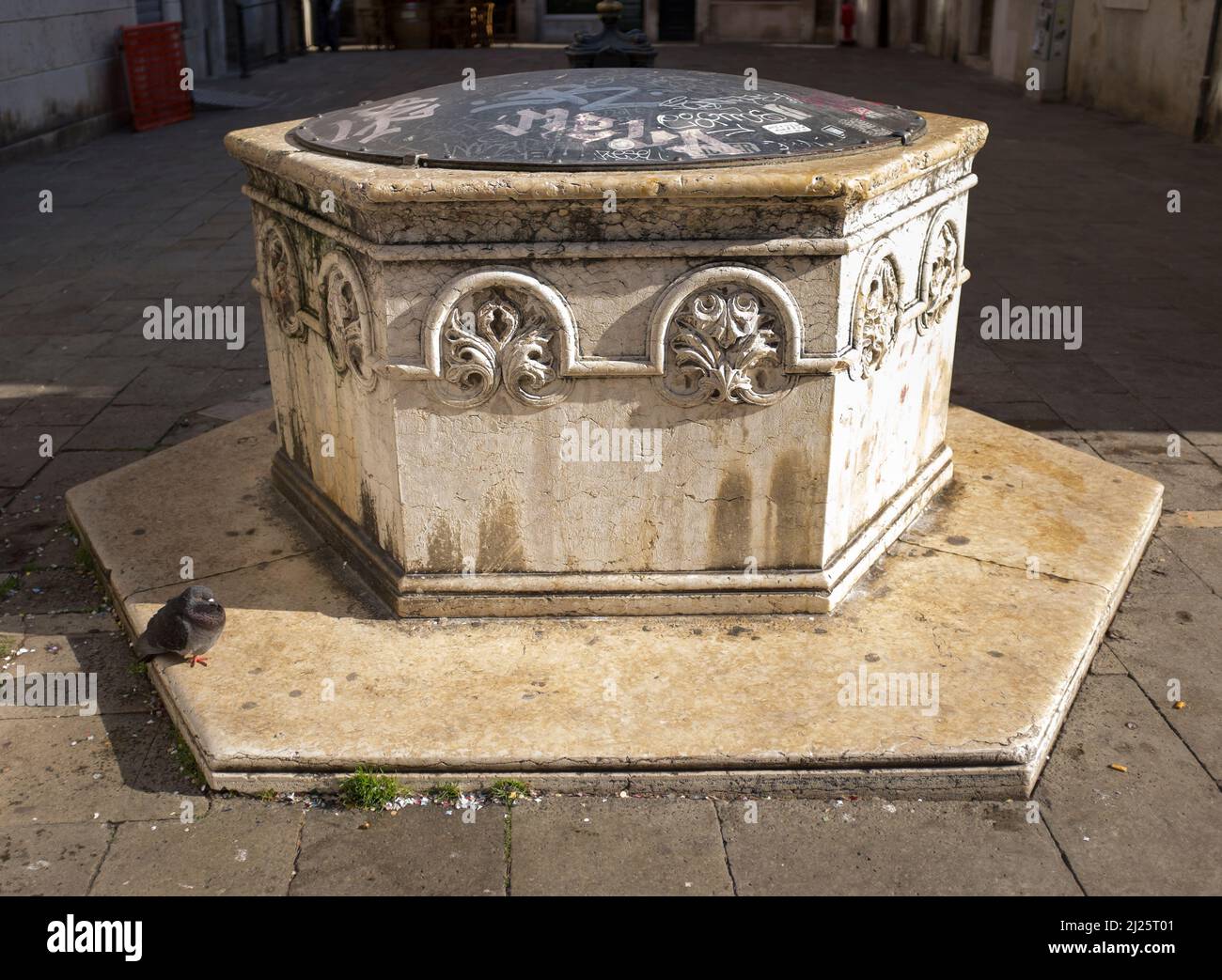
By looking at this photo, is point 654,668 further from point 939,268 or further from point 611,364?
point 939,268

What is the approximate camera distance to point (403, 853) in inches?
103

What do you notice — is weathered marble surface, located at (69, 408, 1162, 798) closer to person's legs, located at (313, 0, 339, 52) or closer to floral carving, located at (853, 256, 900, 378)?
floral carving, located at (853, 256, 900, 378)

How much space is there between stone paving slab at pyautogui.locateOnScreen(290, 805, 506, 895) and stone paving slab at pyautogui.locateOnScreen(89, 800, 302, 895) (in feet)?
0.18

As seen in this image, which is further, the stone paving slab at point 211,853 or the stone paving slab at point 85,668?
the stone paving slab at point 85,668

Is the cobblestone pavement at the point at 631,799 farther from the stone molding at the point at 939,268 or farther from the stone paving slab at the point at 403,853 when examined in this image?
the stone molding at the point at 939,268

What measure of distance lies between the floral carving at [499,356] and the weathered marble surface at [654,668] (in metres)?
0.67

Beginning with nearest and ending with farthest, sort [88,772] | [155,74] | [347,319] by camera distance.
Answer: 1. [88,772]
2. [347,319]
3. [155,74]

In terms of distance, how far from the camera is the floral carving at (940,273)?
3.63 m

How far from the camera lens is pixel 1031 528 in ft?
12.6

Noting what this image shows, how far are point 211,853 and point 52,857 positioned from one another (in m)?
0.35

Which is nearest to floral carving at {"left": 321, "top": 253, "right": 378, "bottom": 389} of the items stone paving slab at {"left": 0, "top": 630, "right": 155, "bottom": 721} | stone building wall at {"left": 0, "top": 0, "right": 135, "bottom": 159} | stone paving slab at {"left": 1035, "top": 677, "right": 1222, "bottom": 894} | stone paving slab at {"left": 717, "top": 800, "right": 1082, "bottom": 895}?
stone paving slab at {"left": 0, "top": 630, "right": 155, "bottom": 721}

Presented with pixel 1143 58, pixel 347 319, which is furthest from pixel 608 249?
pixel 1143 58

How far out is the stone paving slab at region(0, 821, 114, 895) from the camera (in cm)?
254

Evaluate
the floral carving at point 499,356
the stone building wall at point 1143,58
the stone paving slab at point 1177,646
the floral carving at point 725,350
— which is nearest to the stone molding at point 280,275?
the floral carving at point 499,356
